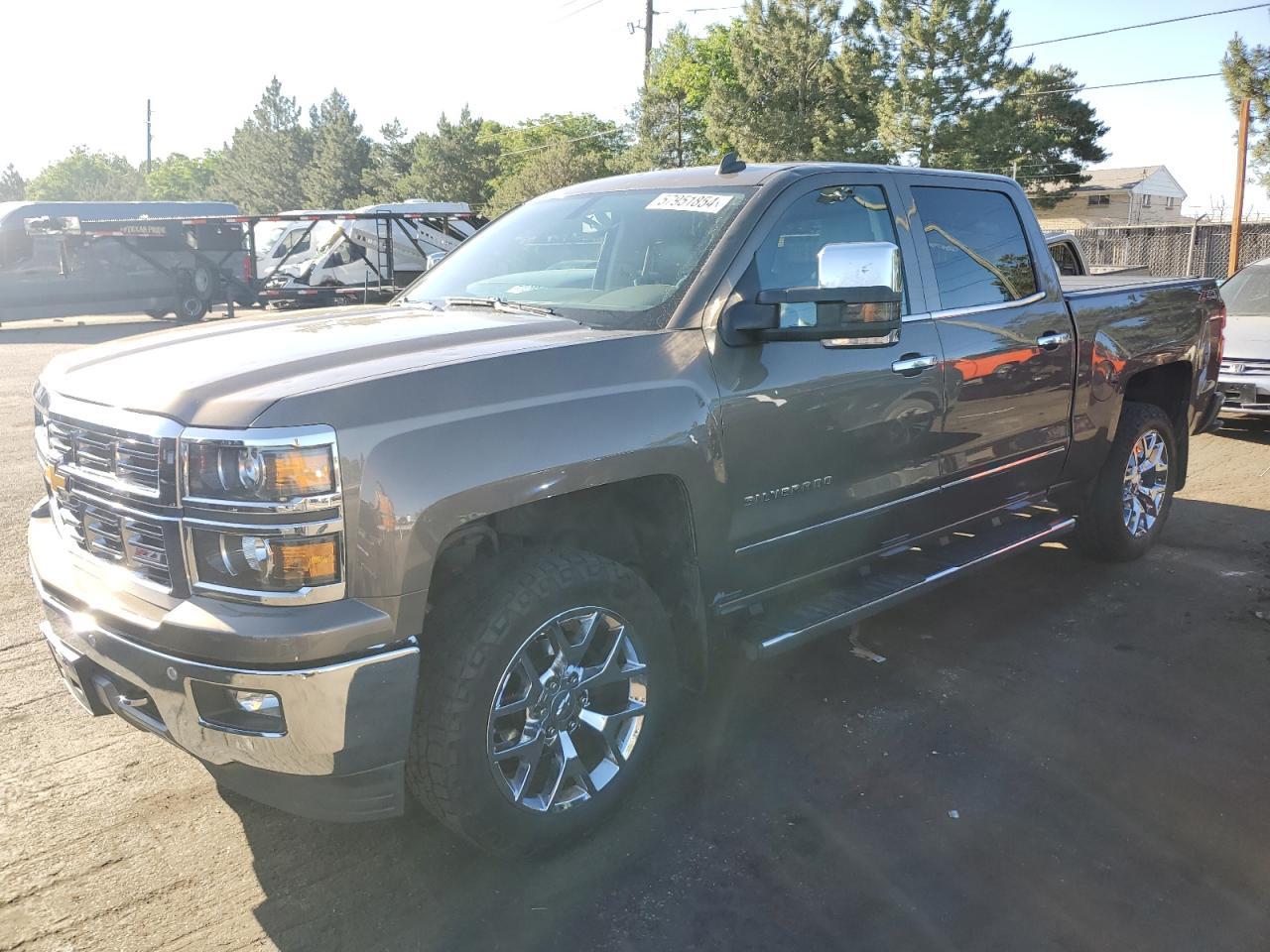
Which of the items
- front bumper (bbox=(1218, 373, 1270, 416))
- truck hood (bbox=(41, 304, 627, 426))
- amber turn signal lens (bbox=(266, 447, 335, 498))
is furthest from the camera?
front bumper (bbox=(1218, 373, 1270, 416))

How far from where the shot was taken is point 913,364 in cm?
376

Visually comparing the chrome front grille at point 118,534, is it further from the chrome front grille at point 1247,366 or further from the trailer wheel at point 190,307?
the trailer wheel at point 190,307

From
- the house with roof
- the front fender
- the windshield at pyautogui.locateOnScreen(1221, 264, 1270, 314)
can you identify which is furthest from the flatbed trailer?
the house with roof

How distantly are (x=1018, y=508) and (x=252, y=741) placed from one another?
3.65m

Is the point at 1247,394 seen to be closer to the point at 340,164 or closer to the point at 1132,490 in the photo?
the point at 1132,490

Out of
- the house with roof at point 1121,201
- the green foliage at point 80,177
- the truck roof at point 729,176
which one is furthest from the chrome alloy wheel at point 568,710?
the green foliage at point 80,177

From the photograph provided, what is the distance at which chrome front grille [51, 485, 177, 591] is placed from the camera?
2467 mm

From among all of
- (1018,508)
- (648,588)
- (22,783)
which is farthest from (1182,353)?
(22,783)

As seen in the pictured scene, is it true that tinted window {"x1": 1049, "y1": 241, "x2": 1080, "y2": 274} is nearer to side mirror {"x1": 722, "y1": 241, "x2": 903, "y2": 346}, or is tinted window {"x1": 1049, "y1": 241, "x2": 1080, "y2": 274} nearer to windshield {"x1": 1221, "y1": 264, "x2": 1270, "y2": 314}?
side mirror {"x1": 722, "y1": 241, "x2": 903, "y2": 346}

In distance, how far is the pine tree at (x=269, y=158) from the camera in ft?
228

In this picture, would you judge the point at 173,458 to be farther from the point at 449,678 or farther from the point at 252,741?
the point at 449,678

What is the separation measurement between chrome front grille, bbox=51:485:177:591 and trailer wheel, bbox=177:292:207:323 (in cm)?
2146

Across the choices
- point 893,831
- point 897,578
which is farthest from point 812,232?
point 893,831

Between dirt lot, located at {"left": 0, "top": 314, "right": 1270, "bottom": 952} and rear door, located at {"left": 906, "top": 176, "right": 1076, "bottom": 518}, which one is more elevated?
rear door, located at {"left": 906, "top": 176, "right": 1076, "bottom": 518}
